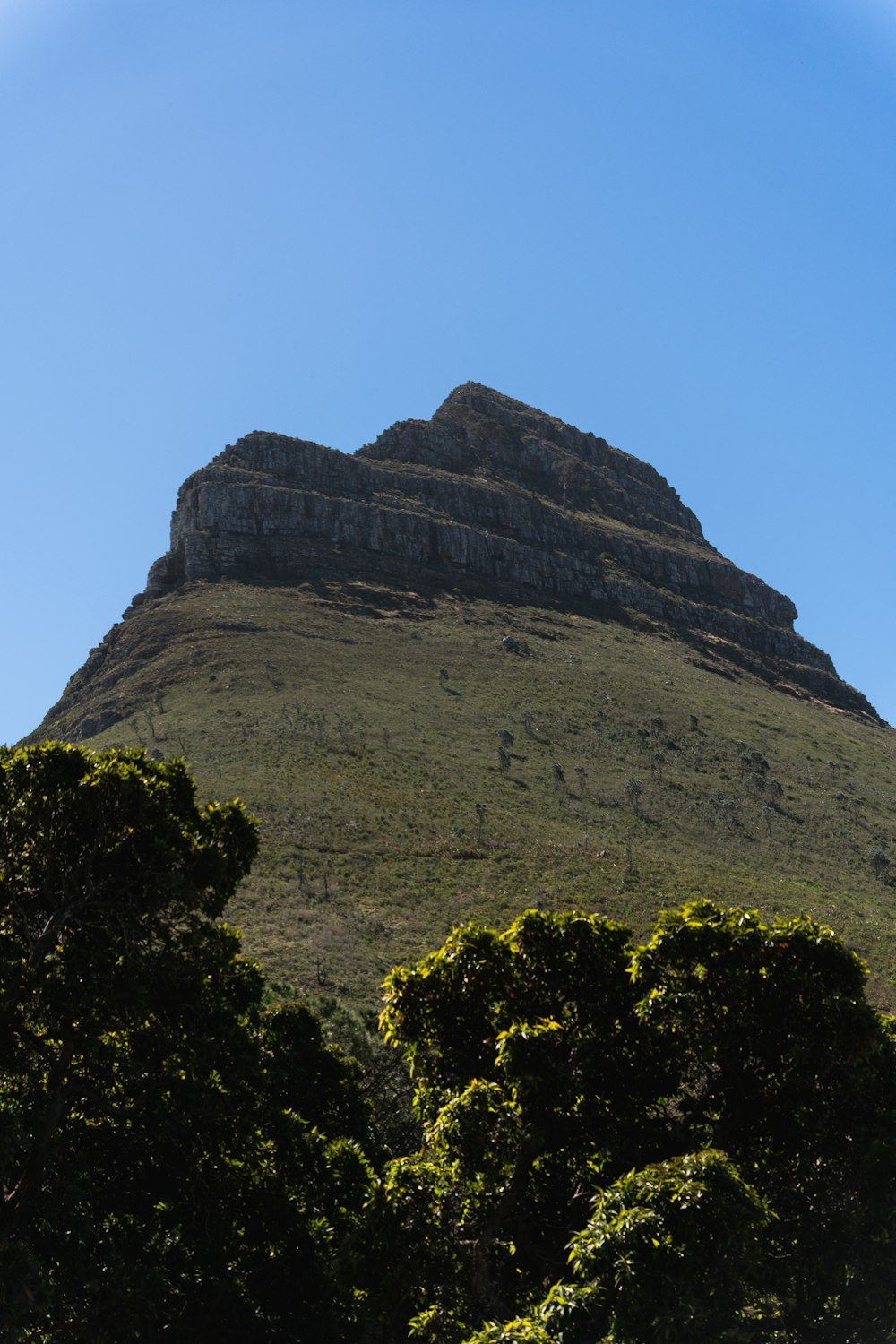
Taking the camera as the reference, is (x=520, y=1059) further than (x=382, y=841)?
No

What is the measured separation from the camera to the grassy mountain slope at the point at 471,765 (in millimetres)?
55438

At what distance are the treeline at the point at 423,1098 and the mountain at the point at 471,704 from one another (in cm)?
2632

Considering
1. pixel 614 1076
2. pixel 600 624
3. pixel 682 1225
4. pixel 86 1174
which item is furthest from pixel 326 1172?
pixel 600 624

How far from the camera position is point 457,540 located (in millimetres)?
149125

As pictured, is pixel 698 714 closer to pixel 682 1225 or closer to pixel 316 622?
pixel 316 622

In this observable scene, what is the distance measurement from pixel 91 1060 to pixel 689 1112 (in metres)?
8.14

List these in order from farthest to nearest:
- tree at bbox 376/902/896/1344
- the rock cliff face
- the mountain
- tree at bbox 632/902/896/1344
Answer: the rock cliff face < the mountain < tree at bbox 632/902/896/1344 < tree at bbox 376/902/896/1344

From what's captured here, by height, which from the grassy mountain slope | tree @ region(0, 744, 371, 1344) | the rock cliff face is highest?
the rock cliff face

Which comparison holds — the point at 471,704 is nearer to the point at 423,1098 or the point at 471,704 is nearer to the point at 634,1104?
the point at 423,1098

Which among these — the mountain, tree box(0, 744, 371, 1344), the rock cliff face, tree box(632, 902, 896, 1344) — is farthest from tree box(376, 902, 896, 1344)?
the rock cliff face

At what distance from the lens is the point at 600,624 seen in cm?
13988

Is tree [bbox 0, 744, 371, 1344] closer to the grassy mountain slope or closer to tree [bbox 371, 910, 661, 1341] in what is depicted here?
tree [bbox 371, 910, 661, 1341]

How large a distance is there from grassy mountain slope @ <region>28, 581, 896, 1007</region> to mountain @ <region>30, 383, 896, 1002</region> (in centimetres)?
30

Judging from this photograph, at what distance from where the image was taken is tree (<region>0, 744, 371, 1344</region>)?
13430 mm
